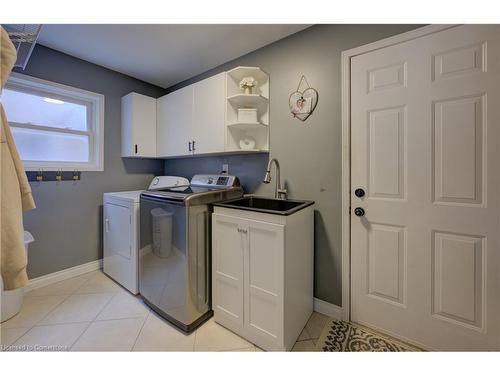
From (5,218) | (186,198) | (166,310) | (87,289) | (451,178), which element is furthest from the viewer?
(87,289)

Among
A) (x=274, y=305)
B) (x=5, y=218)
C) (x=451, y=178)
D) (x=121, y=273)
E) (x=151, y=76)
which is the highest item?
(x=151, y=76)

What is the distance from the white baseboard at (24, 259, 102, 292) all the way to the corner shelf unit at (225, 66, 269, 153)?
2.11 m

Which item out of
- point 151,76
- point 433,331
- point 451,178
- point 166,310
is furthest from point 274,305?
point 151,76

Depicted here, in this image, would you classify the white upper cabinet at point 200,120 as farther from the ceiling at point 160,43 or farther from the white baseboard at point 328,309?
the white baseboard at point 328,309

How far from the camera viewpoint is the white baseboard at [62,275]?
1990 mm

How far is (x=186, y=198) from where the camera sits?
144 centimetres

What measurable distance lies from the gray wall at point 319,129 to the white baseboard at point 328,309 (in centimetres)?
4

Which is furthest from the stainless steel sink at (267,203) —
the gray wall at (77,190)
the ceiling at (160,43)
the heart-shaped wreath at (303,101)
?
the gray wall at (77,190)

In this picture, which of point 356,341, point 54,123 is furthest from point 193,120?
point 356,341

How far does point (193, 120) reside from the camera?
2.23m

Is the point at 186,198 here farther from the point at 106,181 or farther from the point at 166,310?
the point at 106,181

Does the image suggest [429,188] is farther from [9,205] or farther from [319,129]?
[9,205]

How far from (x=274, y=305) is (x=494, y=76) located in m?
1.80
